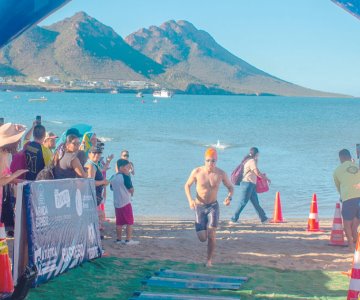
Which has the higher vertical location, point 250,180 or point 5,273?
point 250,180

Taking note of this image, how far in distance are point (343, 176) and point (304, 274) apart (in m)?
2.00

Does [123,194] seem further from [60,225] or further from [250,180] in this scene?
[250,180]

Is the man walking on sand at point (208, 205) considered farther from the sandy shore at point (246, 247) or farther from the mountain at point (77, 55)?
the mountain at point (77, 55)

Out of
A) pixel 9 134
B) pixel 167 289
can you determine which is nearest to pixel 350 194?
pixel 167 289

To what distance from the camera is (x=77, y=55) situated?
169 m

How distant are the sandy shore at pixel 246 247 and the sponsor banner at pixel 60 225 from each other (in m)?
0.99

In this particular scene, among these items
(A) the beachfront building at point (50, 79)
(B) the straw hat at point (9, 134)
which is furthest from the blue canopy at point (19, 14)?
(A) the beachfront building at point (50, 79)

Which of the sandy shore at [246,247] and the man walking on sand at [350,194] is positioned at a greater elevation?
the man walking on sand at [350,194]

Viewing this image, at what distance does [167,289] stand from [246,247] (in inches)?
125

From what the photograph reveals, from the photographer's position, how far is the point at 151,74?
18325 cm

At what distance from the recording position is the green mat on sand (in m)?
7.20

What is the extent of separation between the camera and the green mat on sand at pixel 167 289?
7195 mm

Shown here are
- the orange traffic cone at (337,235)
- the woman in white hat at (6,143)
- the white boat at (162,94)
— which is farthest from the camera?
the white boat at (162,94)

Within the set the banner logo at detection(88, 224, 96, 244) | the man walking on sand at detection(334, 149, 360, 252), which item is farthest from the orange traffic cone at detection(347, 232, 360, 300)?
the banner logo at detection(88, 224, 96, 244)
